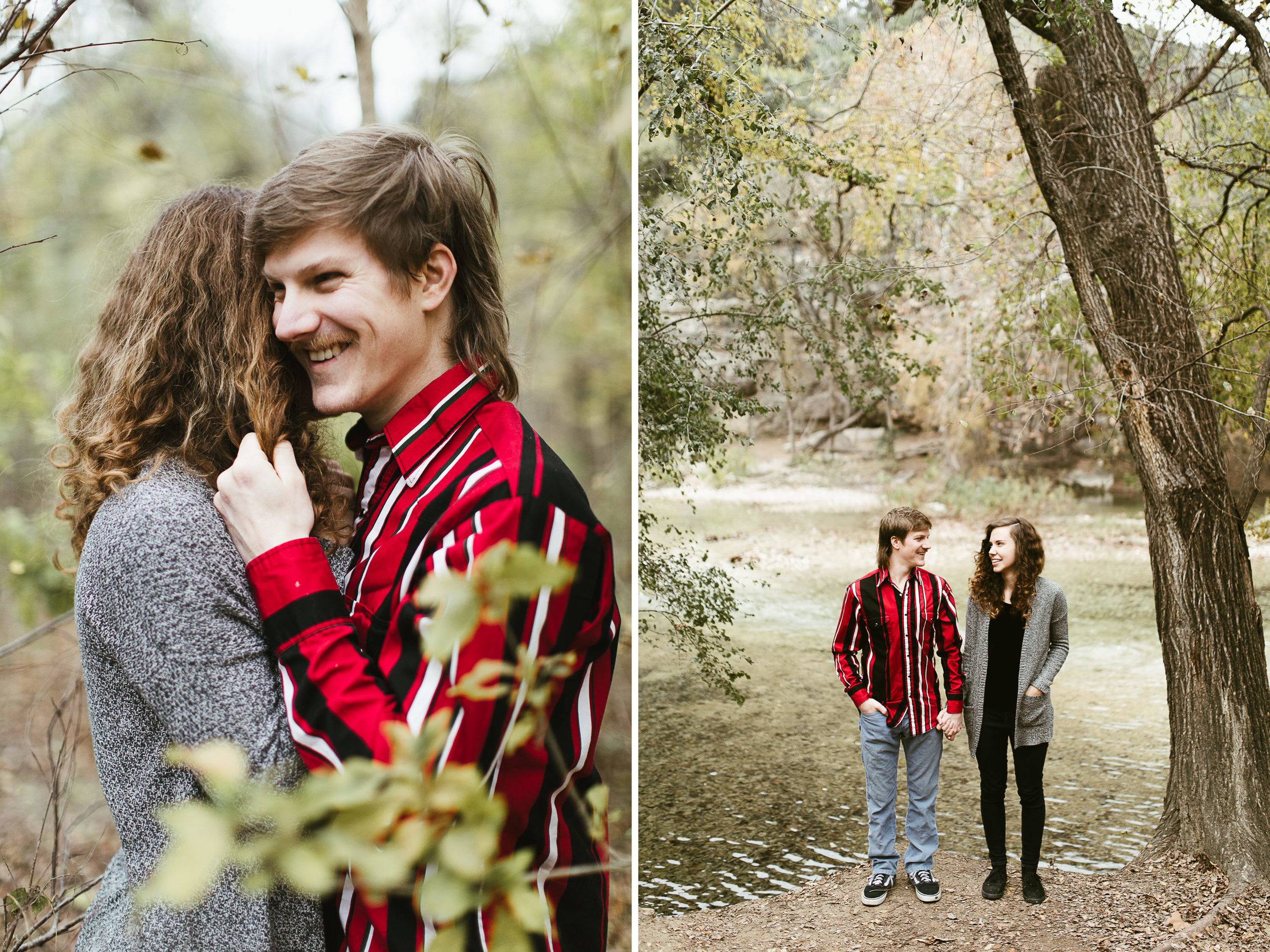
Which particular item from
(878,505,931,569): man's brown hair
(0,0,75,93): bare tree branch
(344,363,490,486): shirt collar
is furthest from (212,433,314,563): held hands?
(878,505,931,569): man's brown hair

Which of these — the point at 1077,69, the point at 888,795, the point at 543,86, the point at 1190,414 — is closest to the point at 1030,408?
the point at 1190,414

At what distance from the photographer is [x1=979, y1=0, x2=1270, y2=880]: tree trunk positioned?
2502 millimetres

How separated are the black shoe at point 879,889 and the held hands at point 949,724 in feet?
1.59

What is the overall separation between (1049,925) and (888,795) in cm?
54

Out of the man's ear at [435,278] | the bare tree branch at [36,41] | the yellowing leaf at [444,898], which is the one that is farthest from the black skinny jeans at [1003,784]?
the bare tree branch at [36,41]

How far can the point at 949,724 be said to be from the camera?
7.50ft

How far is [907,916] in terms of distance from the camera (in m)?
2.40

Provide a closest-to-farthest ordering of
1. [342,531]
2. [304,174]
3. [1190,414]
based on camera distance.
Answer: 1. [304,174]
2. [342,531]
3. [1190,414]

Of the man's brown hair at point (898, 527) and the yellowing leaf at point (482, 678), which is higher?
the yellowing leaf at point (482, 678)

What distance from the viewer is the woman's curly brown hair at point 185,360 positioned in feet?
3.25

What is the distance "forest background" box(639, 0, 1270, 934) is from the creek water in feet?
0.93

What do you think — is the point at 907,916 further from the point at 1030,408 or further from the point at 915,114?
the point at 915,114

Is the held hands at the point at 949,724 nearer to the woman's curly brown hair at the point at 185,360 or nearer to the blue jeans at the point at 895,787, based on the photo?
the blue jeans at the point at 895,787

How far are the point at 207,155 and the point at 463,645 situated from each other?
211 centimetres
